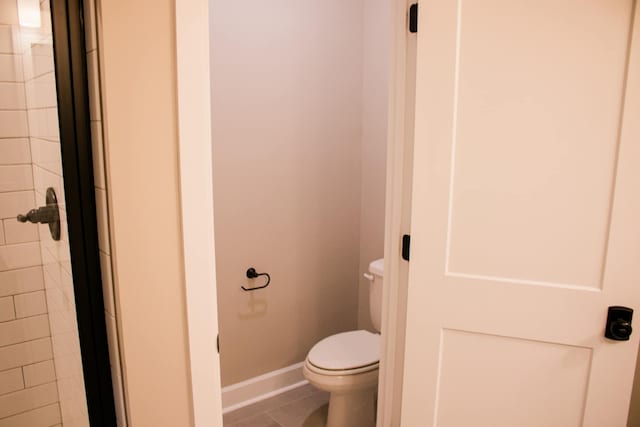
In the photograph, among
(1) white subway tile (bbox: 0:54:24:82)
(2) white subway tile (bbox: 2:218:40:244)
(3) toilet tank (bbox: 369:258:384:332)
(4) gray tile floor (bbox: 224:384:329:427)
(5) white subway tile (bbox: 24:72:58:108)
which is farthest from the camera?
(4) gray tile floor (bbox: 224:384:329:427)

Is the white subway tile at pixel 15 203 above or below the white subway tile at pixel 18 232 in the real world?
above

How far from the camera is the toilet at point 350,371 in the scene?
2256mm

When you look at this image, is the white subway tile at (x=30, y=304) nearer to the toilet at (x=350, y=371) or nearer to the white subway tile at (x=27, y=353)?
the white subway tile at (x=27, y=353)

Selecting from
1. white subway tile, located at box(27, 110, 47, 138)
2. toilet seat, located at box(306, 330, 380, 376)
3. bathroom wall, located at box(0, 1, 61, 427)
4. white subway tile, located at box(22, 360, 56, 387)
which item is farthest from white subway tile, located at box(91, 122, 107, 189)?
toilet seat, located at box(306, 330, 380, 376)

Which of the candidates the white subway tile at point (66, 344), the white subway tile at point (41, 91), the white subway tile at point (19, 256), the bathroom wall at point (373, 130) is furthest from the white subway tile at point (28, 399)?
the bathroom wall at point (373, 130)

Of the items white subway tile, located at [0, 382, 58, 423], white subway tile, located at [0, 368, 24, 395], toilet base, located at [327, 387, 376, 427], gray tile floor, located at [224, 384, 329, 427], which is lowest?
gray tile floor, located at [224, 384, 329, 427]

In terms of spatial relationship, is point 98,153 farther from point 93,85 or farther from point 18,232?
point 18,232

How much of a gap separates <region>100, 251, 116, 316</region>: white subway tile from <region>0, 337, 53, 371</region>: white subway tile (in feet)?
2.31

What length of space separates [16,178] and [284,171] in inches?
57.1

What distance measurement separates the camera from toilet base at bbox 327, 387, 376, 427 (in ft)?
7.72

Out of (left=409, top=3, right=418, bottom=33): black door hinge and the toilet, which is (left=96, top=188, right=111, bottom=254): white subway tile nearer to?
(left=409, top=3, right=418, bottom=33): black door hinge

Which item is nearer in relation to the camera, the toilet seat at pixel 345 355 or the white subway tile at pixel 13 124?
the white subway tile at pixel 13 124

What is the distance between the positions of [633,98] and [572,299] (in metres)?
0.62

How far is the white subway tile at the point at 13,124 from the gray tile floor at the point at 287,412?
179 centimetres
